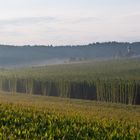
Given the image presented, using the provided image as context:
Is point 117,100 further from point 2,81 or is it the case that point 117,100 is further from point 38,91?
point 2,81

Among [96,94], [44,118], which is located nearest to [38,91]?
[96,94]

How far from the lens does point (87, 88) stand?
76.6 m

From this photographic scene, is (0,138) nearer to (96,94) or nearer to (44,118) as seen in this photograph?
(44,118)

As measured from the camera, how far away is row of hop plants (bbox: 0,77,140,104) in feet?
220

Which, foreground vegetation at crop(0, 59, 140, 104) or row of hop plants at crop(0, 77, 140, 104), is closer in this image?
row of hop plants at crop(0, 77, 140, 104)

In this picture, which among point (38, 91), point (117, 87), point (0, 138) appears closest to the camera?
point (0, 138)

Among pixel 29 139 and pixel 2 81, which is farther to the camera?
pixel 2 81

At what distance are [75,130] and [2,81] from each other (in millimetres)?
81801

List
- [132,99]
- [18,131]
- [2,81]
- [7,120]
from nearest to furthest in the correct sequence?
[18,131]
[7,120]
[132,99]
[2,81]

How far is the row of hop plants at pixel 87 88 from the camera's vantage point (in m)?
66.9

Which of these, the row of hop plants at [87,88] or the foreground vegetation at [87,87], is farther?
the foreground vegetation at [87,87]

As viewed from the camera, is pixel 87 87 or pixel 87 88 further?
pixel 87 87

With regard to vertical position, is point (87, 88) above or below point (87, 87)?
below

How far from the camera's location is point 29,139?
22156 mm
